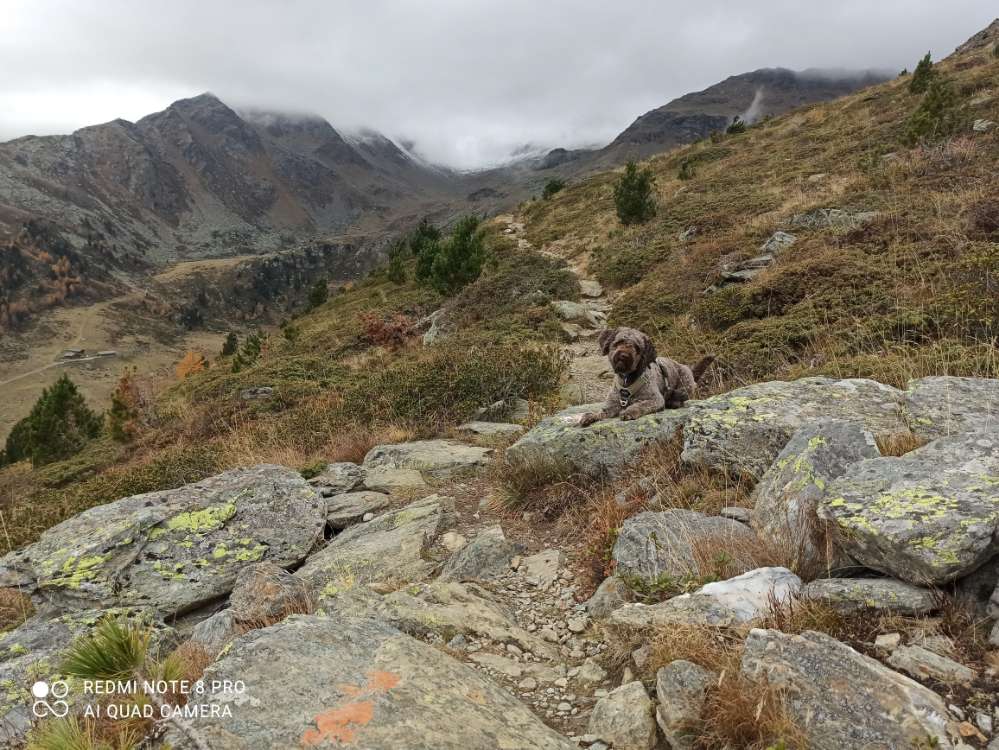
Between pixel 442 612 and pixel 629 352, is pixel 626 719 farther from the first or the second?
pixel 629 352

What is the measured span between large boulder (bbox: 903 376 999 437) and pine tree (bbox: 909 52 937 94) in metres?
30.5

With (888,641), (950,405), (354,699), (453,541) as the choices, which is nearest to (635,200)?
(950,405)

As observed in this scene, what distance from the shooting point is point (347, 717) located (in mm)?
2090

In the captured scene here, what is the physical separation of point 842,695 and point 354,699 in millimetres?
1879

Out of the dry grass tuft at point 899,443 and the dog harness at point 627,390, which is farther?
the dog harness at point 627,390

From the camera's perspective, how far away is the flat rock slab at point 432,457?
7.20m

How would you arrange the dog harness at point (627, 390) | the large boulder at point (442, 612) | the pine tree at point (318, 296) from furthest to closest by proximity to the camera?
the pine tree at point (318, 296)
the dog harness at point (627, 390)
the large boulder at point (442, 612)

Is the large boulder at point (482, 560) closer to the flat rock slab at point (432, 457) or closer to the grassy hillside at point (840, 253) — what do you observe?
the flat rock slab at point (432, 457)

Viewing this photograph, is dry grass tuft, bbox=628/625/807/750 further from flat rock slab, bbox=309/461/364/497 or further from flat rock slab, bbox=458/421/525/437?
flat rock slab, bbox=458/421/525/437

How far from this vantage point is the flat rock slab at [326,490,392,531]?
6.31m

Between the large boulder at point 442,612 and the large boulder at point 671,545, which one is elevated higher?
the large boulder at point 671,545

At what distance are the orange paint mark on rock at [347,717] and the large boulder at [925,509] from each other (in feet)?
7.56

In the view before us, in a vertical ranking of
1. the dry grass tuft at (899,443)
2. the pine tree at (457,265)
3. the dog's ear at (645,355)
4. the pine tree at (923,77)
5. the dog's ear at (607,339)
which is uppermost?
the pine tree at (923,77)

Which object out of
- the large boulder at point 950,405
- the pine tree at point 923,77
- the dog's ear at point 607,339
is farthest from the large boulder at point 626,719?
the pine tree at point 923,77
